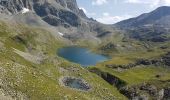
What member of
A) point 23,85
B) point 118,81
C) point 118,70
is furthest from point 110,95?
point 118,70

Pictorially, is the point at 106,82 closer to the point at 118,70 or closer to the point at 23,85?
the point at 118,70

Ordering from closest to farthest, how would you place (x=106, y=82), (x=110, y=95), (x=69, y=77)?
(x=110, y=95) → (x=69, y=77) → (x=106, y=82)

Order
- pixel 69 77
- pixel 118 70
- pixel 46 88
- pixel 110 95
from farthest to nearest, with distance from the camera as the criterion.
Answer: pixel 118 70 → pixel 69 77 → pixel 110 95 → pixel 46 88

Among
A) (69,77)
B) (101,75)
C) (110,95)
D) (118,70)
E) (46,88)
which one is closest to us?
(46,88)

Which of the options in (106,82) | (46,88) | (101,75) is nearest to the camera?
A: (46,88)

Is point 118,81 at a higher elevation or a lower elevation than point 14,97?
lower

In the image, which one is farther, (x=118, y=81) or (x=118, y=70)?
(x=118, y=70)

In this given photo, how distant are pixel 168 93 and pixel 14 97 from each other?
80.4 meters

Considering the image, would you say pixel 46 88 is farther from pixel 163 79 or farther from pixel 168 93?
pixel 163 79

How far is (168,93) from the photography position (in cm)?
14500

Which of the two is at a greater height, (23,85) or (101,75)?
(23,85)

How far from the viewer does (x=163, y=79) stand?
158125 millimetres

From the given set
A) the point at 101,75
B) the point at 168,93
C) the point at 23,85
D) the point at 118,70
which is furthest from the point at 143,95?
the point at 23,85

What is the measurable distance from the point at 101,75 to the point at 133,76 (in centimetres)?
1683
